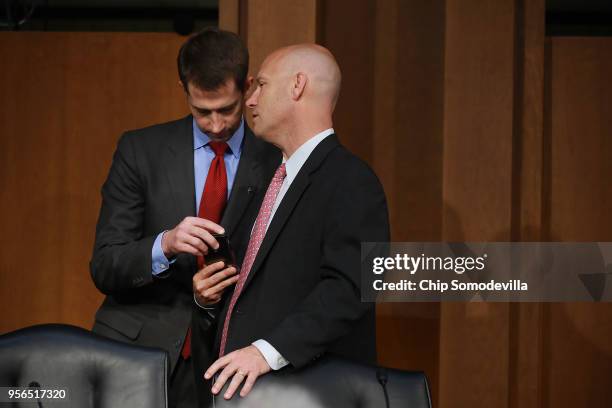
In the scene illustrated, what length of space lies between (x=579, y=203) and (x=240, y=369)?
2.26 meters

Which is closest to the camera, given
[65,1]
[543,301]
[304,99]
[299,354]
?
[299,354]

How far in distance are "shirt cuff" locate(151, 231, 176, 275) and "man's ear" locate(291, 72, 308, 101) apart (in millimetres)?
467

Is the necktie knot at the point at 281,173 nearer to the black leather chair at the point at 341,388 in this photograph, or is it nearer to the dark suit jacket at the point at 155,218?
the dark suit jacket at the point at 155,218

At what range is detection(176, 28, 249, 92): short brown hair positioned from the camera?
2305 millimetres

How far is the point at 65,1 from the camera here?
189 inches

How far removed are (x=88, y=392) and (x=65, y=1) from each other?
3.39 meters

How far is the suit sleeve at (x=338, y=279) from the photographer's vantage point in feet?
5.90

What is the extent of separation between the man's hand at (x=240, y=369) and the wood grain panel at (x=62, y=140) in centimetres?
246

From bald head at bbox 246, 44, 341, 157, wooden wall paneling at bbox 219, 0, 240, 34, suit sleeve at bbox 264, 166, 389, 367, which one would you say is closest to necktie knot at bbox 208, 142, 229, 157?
bald head at bbox 246, 44, 341, 157

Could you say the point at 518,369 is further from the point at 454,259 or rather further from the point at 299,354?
the point at 299,354

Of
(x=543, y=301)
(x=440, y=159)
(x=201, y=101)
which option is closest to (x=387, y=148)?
(x=440, y=159)

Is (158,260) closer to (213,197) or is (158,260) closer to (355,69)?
(213,197)

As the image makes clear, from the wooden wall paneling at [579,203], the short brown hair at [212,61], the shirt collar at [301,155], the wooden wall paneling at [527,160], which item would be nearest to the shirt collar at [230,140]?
the short brown hair at [212,61]

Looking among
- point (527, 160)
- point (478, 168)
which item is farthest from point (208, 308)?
point (527, 160)
